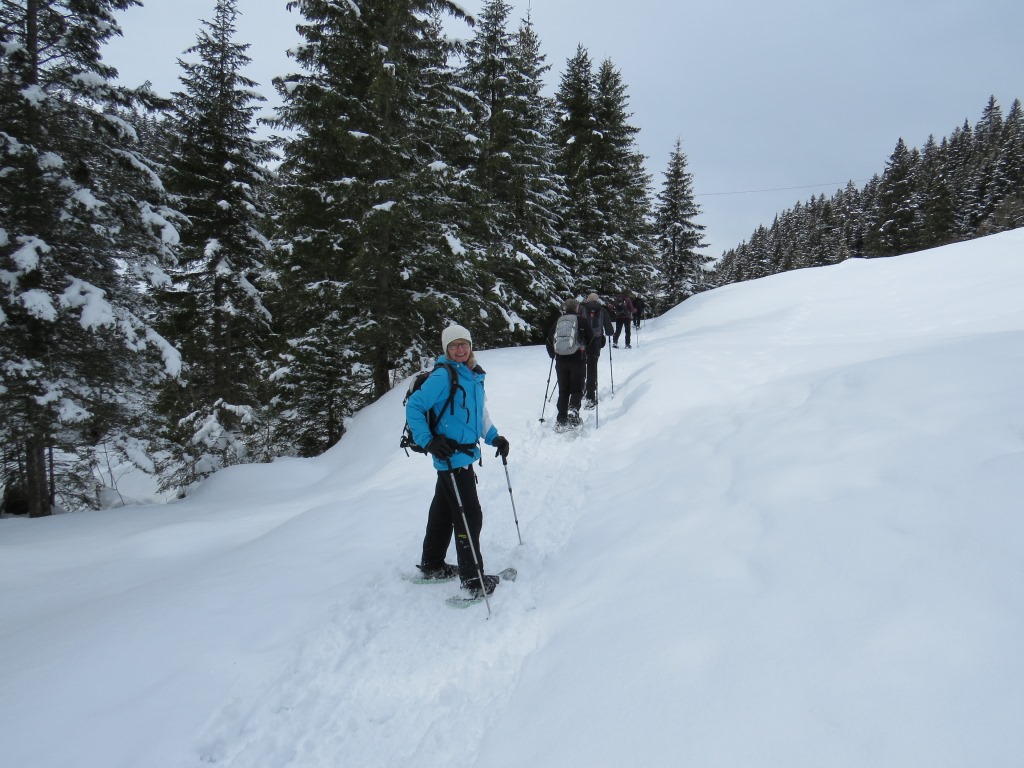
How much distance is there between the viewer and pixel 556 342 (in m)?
8.21

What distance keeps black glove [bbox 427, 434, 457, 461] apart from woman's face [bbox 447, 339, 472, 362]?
2.32 ft

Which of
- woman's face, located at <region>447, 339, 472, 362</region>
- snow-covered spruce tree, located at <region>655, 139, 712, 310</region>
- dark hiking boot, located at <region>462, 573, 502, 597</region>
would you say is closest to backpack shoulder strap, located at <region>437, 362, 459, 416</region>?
woman's face, located at <region>447, 339, 472, 362</region>

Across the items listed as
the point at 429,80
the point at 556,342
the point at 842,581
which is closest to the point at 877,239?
the point at 429,80

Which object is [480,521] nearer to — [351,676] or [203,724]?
[351,676]

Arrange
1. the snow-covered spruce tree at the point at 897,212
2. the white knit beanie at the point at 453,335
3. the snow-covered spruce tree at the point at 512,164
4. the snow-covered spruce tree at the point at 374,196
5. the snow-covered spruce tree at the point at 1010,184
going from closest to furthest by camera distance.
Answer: the white knit beanie at the point at 453,335, the snow-covered spruce tree at the point at 374,196, the snow-covered spruce tree at the point at 512,164, the snow-covered spruce tree at the point at 1010,184, the snow-covered spruce tree at the point at 897,212

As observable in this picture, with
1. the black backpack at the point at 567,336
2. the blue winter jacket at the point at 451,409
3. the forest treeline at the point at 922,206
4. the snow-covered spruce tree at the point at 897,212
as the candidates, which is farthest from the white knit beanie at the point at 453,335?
the snow-covered spruce tree at the point at 897,212

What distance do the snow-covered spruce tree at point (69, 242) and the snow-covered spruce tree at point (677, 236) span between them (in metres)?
27.3

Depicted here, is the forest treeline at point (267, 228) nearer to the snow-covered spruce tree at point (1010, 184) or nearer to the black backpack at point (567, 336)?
the black backpack at point (567, 336)

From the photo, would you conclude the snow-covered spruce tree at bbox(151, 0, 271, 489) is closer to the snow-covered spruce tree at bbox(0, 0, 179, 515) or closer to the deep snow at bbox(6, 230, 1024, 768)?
the snow-covered spruce tree at bbox(0, 0, 179, 515)

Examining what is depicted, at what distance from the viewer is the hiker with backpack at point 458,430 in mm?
3924

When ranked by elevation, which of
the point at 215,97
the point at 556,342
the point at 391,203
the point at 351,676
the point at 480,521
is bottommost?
the point at 351,676

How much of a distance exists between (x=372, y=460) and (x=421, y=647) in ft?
20.2

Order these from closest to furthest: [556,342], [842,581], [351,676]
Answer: [842,581]
[351,676]
[556,342]

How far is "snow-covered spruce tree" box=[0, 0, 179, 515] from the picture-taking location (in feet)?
27.9
